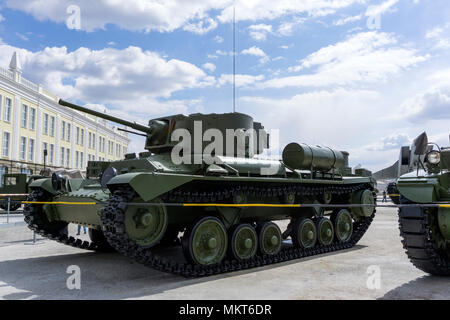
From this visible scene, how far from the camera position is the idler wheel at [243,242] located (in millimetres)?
9672

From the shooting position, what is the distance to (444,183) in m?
8.20

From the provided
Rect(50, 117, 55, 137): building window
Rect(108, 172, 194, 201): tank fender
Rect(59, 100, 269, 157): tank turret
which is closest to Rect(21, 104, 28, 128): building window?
Rect(50, 117, 55, 137): building window

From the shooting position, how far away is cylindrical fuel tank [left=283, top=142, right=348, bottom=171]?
467 inches

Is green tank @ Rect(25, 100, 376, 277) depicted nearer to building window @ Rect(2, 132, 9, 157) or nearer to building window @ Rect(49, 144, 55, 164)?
building window @ Rect(2, 132, 9, 157)

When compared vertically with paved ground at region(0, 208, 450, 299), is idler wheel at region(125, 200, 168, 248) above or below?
above

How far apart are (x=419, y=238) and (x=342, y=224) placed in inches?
231

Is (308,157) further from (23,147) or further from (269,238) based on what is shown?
(23,147)

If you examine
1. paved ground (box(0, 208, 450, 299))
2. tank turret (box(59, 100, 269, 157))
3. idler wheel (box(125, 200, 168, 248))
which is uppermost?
tank turret (box(59, 100, 269, 157))

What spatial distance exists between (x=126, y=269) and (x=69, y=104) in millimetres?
4333

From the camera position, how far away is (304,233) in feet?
39.1

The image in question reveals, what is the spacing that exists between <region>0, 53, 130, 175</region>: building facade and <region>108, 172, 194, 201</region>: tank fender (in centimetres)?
2955

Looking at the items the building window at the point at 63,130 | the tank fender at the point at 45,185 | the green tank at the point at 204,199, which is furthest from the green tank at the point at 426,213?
the building window at the point at 63,130

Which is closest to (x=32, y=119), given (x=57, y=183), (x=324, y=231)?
(x=57, y=183)
